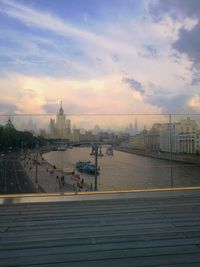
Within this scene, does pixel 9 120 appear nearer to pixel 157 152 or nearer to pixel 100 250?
pixel 157 152

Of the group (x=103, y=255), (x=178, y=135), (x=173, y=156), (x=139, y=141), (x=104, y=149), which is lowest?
(x=103, y=255)

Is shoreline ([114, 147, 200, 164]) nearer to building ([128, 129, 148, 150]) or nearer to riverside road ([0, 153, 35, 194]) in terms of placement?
building ([128, 129, 148, 150])

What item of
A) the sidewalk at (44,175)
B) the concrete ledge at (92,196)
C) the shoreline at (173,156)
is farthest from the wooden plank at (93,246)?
the shoreline at (173,156)

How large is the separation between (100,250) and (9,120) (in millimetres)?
3966

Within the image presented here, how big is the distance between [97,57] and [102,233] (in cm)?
682

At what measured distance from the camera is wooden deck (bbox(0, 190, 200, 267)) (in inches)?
93.9

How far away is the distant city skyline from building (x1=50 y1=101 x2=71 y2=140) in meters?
0.29

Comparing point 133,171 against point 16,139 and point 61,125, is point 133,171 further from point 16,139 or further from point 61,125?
point 16,139

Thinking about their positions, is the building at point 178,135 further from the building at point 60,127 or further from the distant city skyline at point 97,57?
the building at point 60,127

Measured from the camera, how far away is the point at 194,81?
8.05 meters

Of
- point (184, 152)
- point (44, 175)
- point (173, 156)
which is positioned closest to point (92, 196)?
point (173, 156)

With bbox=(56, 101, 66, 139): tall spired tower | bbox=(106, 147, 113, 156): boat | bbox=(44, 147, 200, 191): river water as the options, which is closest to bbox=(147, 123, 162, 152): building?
bbox=(44, 147, 200, 191): river water

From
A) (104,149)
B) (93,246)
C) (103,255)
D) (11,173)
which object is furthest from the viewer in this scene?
(11,173)

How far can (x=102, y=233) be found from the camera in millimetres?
2984
